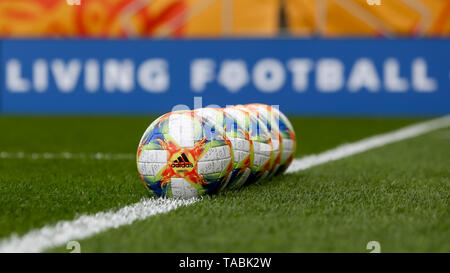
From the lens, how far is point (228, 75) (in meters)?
10.3

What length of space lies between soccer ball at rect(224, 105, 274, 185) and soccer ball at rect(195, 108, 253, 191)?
54mm

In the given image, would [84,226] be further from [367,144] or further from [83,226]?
[367,144]

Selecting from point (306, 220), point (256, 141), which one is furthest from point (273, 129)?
point (306, 220)

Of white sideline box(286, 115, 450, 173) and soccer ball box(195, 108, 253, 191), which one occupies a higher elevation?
soccer ball box(195, 108, 253, 191)

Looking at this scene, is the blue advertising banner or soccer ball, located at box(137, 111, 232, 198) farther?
the blue advertising banner

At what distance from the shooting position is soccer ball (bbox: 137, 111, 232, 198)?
2.98m

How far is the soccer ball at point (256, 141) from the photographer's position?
133 inches

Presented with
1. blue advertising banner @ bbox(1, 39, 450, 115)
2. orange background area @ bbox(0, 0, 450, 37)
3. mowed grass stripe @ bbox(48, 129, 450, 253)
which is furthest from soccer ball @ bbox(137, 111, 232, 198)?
orange background area @ bbox(0, 0, 450, 37)

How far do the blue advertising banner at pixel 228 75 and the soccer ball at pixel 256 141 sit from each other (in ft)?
20.9

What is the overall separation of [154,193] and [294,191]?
2.27ft

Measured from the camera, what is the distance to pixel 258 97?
10117 millimetres

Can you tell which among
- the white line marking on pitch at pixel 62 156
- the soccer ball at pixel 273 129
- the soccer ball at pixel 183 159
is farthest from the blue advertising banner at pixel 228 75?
the soccer ball at pixel 183 159

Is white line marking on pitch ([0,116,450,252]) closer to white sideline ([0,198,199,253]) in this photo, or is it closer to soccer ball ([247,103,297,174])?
white sideline ([0,198,199,253])
